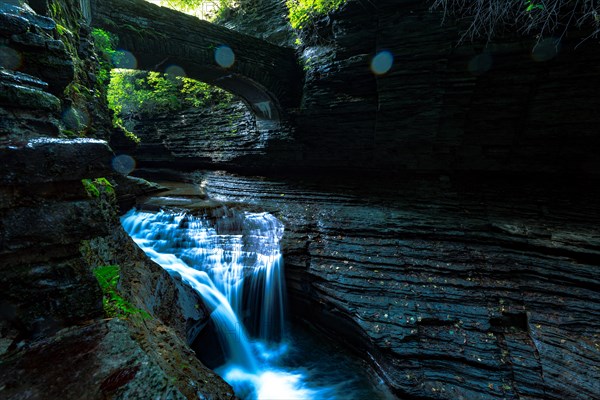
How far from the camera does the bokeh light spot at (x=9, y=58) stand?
211 centimetres

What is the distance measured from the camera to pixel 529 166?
7.16m

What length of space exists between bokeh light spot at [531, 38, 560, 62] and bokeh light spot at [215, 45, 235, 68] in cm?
785

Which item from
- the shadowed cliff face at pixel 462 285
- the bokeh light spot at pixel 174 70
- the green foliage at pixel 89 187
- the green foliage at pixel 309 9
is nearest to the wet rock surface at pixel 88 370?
the green foliage at pixel 89 187

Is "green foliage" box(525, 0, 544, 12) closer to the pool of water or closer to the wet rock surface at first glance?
the pool of water

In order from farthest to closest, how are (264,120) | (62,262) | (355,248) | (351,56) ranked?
(264,120), (351,56), (355,248), (62,262)

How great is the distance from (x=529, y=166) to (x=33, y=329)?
9845mm

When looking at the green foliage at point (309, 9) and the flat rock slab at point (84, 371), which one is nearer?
the flat rock slab at point (84, 371)

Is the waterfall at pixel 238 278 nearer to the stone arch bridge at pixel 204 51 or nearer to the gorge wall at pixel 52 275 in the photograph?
the gorge wall at pixel 52 275

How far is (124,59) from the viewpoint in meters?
7.34

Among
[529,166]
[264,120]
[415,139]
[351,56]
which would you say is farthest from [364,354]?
Answer: [264,120]

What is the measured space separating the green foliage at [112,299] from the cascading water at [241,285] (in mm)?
2979

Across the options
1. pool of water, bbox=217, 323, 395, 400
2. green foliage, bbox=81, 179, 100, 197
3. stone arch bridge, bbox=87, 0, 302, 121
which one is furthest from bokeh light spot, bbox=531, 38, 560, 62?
green foliage, bbox=81, 179, 100, 197

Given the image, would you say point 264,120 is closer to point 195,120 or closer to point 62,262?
point 195,120

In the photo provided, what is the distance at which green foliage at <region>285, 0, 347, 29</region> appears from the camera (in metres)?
7.69
